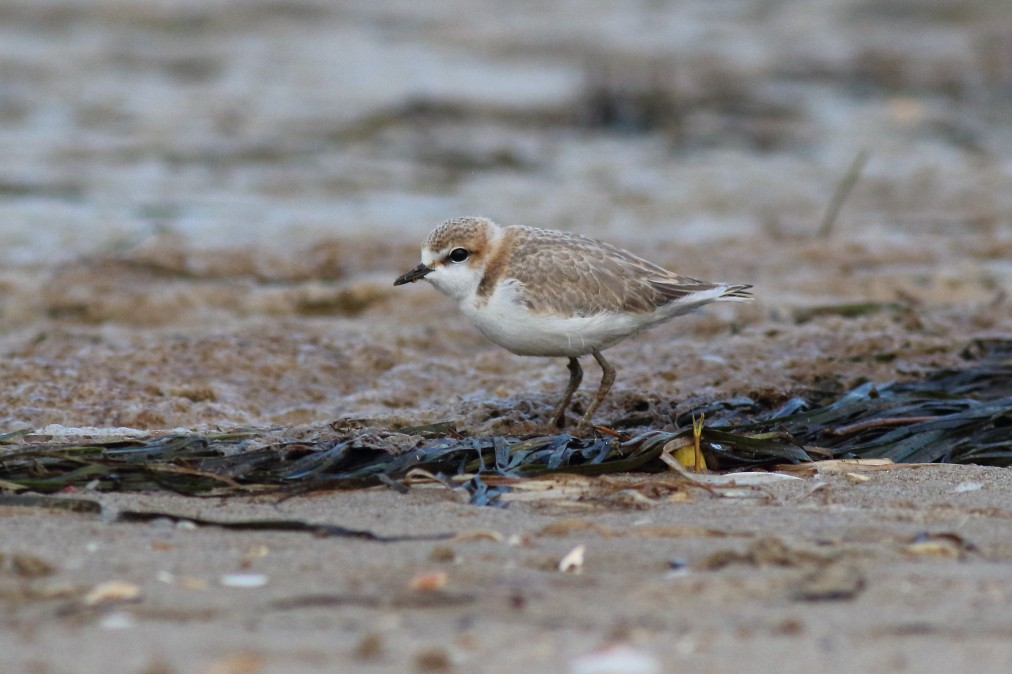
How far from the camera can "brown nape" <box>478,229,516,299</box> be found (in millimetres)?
4871

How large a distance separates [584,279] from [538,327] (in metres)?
0.29

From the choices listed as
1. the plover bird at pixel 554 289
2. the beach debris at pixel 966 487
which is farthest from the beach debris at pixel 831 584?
the plover bird at pixel 554 289

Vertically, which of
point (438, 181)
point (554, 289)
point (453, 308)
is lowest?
point (453, 308)

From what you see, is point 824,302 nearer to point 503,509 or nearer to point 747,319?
point 747,319

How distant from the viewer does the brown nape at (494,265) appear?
487cm

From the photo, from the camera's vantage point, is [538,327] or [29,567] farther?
[538,327]

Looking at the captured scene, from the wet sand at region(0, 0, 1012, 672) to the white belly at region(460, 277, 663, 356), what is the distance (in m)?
0.34

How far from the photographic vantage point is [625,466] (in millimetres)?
4027

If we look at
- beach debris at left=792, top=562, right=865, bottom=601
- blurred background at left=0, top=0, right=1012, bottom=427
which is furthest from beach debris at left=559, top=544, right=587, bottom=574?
blurred background at left=0, top=0, right=1012, bottom=427

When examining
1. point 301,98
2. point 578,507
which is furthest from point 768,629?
point 301,98

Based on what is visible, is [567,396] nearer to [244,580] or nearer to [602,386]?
[602,386]

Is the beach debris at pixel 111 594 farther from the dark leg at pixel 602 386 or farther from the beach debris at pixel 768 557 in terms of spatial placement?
the dark leg at pixel 602 386

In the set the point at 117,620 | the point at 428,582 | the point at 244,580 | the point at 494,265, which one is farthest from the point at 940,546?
the point at 494,265

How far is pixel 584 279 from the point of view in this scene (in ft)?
16.1
